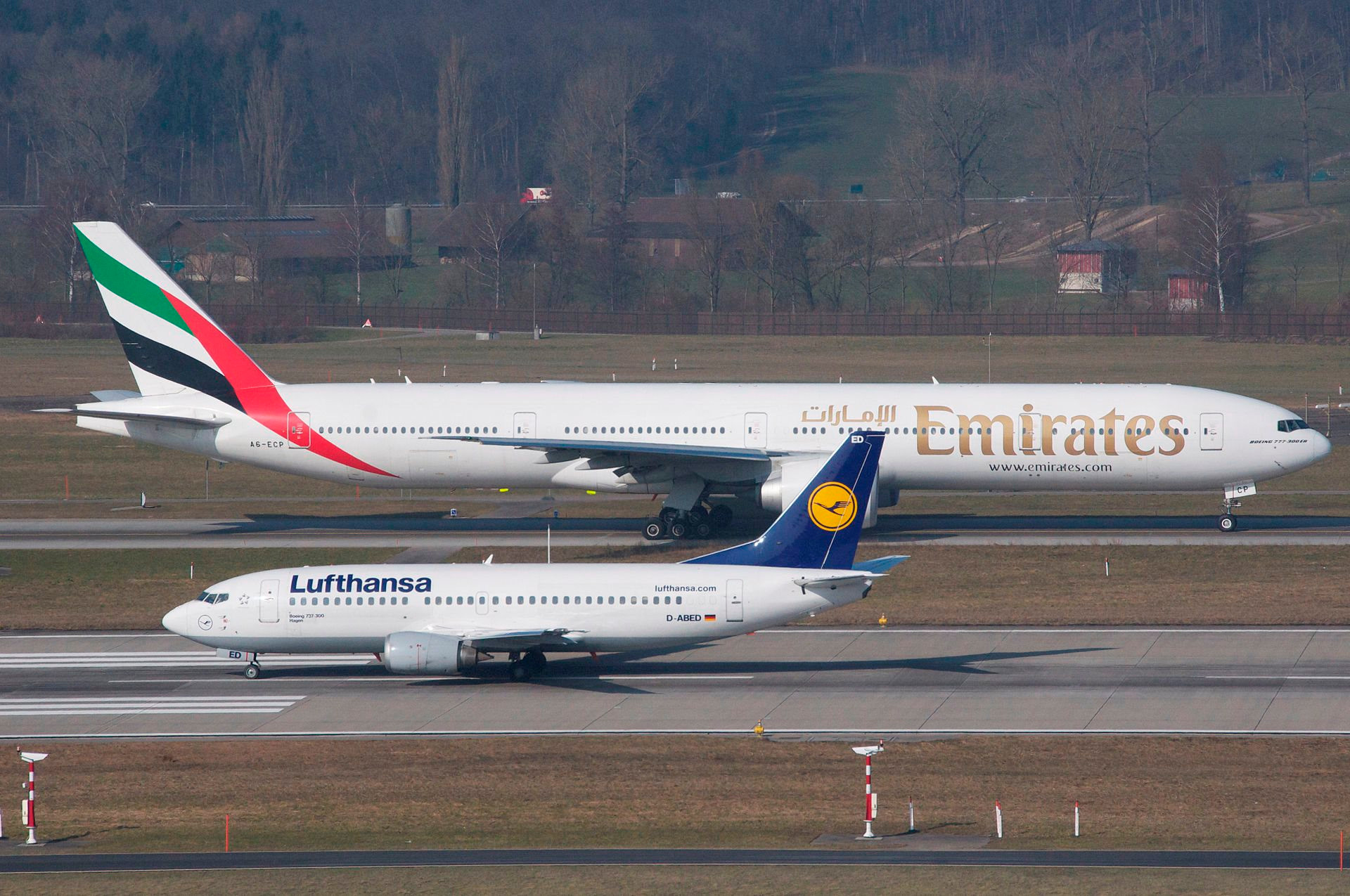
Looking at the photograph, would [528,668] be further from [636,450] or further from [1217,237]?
[1217,237]

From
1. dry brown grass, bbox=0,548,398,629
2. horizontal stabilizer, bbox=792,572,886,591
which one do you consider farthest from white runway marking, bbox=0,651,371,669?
horizontal stabilizer, bbox=792,572,886,591

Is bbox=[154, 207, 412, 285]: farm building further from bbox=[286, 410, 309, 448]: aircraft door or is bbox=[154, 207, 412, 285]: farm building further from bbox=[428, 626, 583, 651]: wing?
bbox=[428, 626, 583, 651]: wing

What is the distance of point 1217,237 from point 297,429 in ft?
376

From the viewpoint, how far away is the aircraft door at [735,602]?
35.7 meters

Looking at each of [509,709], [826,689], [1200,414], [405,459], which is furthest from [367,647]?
[1200,414]

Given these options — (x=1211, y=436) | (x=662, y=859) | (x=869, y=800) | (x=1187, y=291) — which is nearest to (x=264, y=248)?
(x=1187, y=291)

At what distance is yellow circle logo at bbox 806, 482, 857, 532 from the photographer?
118ft

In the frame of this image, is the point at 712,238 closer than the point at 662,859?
No

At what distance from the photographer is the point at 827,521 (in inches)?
1417

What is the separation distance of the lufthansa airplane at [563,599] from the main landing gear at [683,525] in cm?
1587

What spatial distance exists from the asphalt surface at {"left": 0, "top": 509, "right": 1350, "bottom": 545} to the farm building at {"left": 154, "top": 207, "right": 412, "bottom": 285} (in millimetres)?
112562

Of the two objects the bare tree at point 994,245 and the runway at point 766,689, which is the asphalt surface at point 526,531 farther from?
the bare tree at point 994,245

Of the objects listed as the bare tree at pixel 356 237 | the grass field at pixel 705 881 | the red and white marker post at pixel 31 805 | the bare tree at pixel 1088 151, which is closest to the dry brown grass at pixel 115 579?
the red and white marker post at pixel 31 805

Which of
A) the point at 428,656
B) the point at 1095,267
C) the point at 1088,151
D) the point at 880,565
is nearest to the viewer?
the point at 428,656
